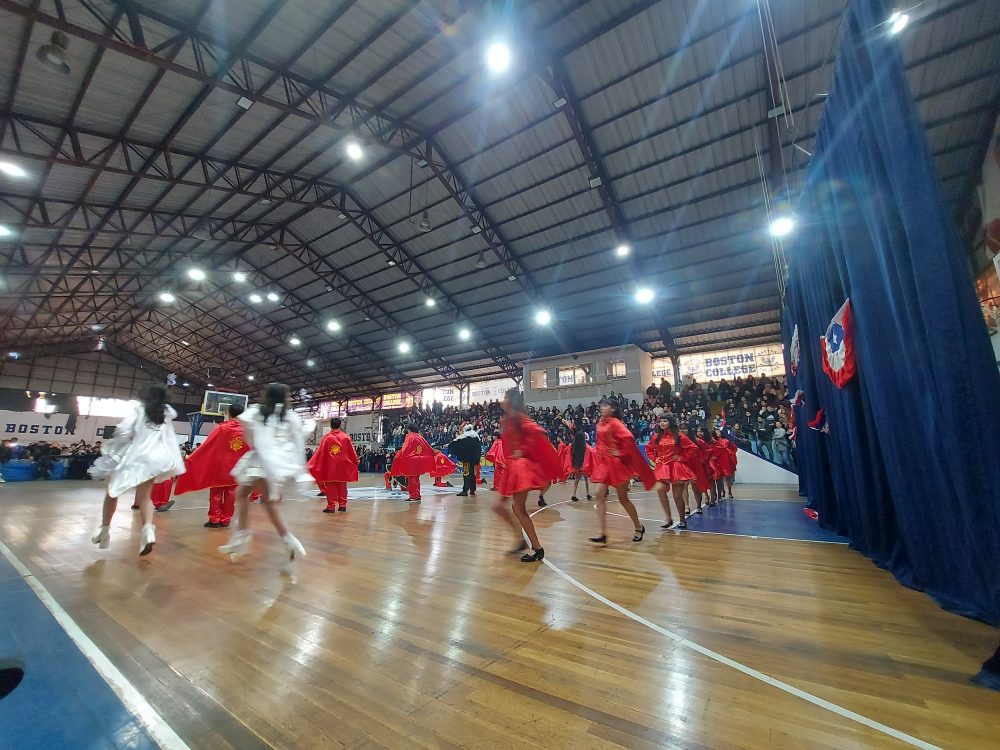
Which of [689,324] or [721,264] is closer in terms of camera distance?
[721,264]

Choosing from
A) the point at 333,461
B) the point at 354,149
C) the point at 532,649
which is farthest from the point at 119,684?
the point at 354,149

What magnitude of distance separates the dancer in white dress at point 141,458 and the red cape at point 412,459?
4928mm

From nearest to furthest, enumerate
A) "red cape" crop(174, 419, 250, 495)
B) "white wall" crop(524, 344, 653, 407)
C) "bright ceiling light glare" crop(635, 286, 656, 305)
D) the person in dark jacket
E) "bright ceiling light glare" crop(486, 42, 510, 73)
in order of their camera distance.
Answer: "red cape" crop(174, 419, 250, 495) → "bright ceiling light glare" crop(486, 42, 510, 73) → the person in dark jacket → "bright ceiling light glare" crop(635, 286, 656, 305) → "white wall" crop(524, 344, 653, 407)

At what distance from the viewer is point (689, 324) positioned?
779 inches

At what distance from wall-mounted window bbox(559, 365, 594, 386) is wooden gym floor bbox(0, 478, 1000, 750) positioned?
62.8 feet

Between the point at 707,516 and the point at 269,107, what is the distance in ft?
45.7

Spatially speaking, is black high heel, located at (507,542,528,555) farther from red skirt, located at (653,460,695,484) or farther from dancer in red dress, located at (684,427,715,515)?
dancer in red dress, located at (684,427,715,515)

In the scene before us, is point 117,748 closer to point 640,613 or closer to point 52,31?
point 640,613

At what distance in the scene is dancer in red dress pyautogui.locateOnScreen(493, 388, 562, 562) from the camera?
3.77 metres

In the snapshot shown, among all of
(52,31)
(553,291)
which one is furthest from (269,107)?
(553,291)

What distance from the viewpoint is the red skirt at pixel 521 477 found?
3.75 metres

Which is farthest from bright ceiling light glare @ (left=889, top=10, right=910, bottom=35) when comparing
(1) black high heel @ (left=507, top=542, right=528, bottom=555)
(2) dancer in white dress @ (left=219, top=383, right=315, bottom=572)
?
(2) dancer in white dress @ (left=219, top=383, right=315, bottom=572)

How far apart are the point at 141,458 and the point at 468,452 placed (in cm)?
689

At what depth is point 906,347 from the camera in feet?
8.75
